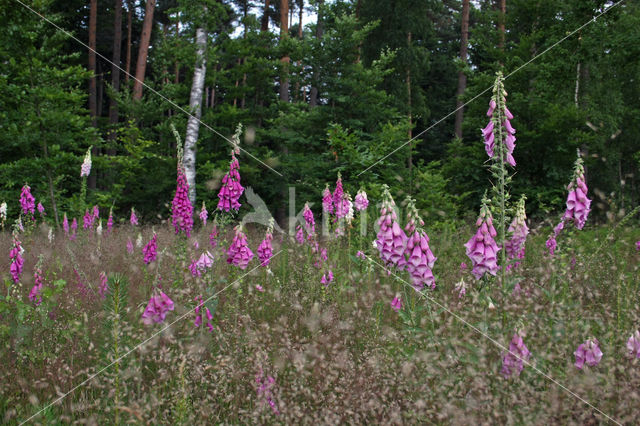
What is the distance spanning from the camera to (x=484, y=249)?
2496 mm

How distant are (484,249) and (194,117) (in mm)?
10399

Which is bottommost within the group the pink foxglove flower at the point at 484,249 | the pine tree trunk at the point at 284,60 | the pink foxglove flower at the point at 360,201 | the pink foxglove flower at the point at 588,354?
the pink foxglove flower at the point at 588,354

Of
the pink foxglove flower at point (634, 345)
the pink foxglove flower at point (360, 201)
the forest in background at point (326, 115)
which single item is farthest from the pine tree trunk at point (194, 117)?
the pink foxglove flower at point (634, 345)

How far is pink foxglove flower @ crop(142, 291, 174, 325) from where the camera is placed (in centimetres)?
265

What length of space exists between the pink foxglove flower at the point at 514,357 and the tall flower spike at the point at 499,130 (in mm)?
1046

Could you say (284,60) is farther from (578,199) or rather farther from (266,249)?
(578,199)

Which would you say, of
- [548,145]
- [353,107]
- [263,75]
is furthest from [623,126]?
[263,75]

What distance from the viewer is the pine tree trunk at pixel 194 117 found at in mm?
11395

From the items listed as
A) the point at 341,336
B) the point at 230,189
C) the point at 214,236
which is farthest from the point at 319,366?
the point at 214,236

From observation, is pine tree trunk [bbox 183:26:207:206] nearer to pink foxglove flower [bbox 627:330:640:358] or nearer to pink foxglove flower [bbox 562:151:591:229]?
pink foxglove flower [bbox 562:151:591:229]

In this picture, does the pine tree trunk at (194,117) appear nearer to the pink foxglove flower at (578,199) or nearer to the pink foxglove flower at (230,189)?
the pink foxglove flower at (230,189)

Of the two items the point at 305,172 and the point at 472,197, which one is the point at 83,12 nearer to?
the point at 305,172

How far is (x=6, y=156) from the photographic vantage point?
1270cm

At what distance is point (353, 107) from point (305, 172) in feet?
7.47
